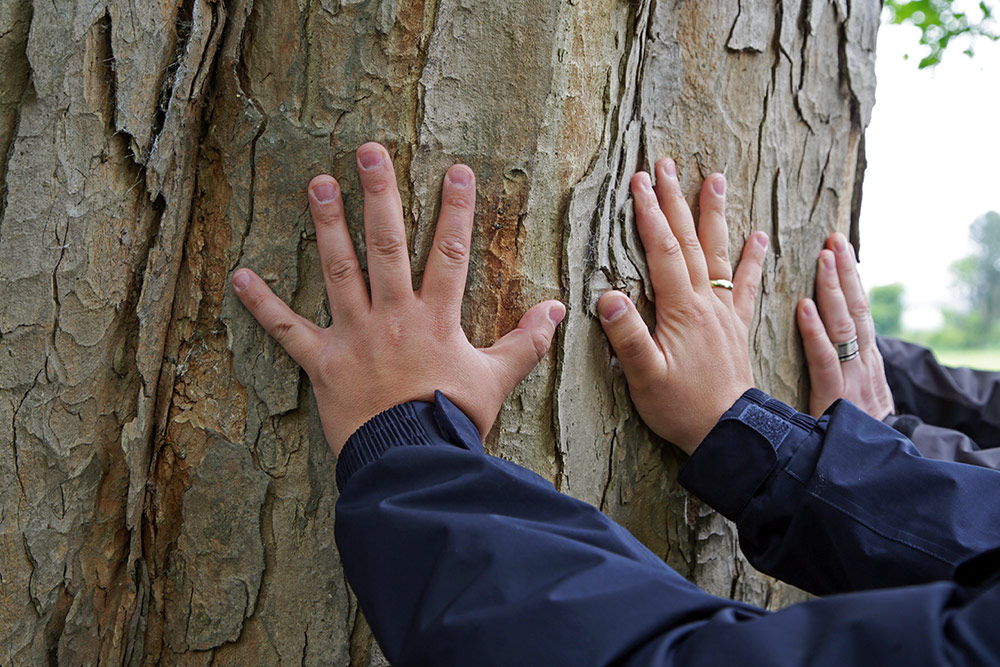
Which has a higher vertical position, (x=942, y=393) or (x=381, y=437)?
(x=381, y=437)

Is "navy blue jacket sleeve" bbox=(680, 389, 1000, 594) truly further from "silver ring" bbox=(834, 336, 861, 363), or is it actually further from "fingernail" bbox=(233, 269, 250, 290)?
"fingernail" bbox=(233, 269, 250, 290)

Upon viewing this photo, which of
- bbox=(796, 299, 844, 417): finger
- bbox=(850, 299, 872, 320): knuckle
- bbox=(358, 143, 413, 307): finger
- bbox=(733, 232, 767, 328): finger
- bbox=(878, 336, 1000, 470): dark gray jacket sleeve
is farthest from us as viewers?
bbox=(878, 336, 1000, 470): dark gray jacket sleeve

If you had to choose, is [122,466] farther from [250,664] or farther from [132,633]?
[250,664]

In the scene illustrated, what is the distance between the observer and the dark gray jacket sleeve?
2.19 m

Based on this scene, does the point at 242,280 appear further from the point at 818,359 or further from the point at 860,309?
the point at 860,309

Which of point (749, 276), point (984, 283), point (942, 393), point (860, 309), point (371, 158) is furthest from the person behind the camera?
point (984, 283)

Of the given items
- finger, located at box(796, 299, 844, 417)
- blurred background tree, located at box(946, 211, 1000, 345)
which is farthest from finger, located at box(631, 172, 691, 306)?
blurred background tree, located at box(946, 211, 1000, 345)

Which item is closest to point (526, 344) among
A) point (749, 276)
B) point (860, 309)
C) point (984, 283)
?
point (749, 276)

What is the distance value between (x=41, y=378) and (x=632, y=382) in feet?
3.75

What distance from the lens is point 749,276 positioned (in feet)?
5.48

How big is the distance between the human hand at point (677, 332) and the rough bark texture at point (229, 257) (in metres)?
0.06

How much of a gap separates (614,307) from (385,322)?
0.46 metres

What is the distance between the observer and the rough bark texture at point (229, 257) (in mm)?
1265

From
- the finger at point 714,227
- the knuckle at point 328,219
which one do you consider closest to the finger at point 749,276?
the finger at point 714,227
